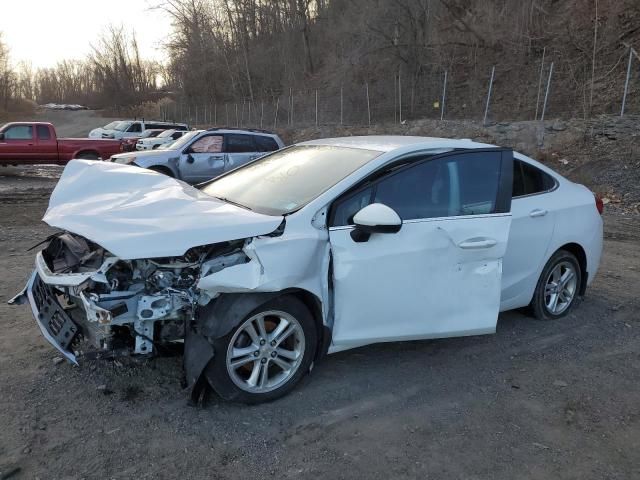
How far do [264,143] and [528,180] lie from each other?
9.61 m

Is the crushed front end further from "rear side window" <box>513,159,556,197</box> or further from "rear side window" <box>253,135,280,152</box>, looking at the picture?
"rear side window" <box>253,135,280,152</box>

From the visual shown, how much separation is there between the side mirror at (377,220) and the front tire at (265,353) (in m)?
0.63

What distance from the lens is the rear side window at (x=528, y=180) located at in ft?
15.0

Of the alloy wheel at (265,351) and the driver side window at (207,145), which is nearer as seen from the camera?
the alloy wheel at (265,351)

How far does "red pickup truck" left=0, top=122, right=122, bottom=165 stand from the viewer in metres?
16.2

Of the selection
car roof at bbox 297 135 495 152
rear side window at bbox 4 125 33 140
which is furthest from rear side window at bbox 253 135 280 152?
car roof at bbox 297 135 495 152

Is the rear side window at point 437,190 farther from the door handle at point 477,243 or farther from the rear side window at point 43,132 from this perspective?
the rear side window at point 43,132

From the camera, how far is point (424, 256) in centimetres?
360

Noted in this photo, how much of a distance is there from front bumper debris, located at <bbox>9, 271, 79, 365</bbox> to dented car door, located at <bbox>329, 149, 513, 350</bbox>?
1672mm

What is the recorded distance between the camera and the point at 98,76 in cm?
6725

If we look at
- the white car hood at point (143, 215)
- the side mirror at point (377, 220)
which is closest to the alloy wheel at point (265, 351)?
the white car hood at point (143, 215)

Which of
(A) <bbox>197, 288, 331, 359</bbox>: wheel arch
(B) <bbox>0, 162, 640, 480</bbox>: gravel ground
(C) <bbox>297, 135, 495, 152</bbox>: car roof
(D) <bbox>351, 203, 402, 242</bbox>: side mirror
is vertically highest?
(C) <bbox>297, 135, 495, 152</bbox>: car roof

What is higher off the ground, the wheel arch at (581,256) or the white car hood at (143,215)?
the white car hood at (143,215)

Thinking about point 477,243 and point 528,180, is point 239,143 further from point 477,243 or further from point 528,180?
point 477,243
